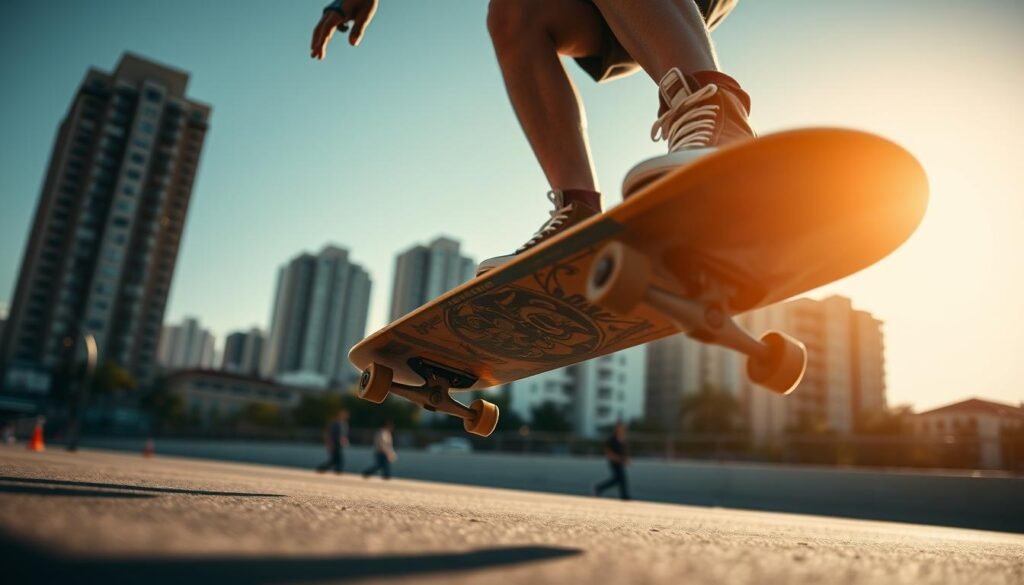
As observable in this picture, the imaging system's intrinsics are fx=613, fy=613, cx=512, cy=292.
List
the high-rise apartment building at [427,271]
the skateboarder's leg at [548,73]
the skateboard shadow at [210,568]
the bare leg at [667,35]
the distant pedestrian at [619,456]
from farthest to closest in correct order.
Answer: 1. the high-rise apartment building at [427,271]
2. the distant pedestrian at [619,456]
3. the skateboarder's leg at [548,73]
4. the bare leg at [667,35]
5. the skateboard shadow at [210,568]

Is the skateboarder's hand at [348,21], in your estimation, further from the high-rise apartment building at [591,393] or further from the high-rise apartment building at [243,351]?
the high-rise apartment building at [243,351]

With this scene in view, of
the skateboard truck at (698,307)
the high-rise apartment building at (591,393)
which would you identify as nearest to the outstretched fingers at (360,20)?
the skateboard truck at (698,307)

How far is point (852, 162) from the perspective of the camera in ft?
3.76

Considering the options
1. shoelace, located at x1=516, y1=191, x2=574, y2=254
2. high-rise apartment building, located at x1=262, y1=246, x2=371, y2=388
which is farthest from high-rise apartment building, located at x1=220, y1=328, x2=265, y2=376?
shoelace, located at x1=516, y1=191, x2=574, y2=254

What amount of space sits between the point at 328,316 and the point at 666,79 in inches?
3185

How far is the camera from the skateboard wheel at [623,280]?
1.08 m

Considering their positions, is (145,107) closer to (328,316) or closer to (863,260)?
(328,316)

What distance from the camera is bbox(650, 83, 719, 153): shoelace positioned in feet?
4.50

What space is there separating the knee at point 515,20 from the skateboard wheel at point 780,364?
4.11ft

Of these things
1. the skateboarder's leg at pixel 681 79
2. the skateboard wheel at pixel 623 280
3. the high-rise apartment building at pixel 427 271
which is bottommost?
the skateboard wheel at pixel 623 280

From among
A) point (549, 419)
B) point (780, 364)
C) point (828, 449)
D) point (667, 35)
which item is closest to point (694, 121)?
point (667, 35)

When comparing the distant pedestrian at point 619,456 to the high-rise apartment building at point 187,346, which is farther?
the high-rise apartment building at point 187,346

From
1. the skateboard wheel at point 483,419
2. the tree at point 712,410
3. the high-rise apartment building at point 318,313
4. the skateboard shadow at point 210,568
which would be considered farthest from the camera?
the high-rise apartment building at point 318,313

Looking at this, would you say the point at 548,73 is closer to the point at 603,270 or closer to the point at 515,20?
the point at 515,20
